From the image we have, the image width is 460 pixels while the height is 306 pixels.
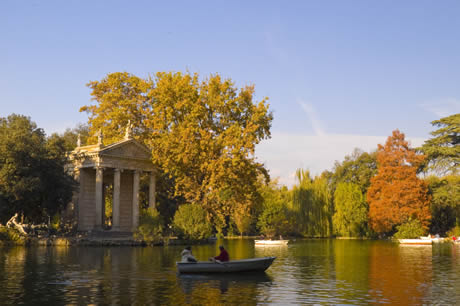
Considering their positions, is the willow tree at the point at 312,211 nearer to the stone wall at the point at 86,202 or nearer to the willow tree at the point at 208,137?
the willow tree at the point at 208,137

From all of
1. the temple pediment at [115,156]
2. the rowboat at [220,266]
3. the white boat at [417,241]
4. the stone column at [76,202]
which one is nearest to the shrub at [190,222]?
the temple pediment at [115,156]

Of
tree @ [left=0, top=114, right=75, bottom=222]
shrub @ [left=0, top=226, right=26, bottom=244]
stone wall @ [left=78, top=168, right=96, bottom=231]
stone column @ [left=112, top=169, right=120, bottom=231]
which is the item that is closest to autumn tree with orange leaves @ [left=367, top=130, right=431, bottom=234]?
stone column @ [left=112, top=169, right=120, bottom=231]

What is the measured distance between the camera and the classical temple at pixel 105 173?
174ft

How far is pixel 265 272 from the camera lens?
2678 cm

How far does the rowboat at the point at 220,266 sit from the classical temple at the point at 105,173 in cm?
2932

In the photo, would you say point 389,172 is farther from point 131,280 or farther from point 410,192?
point 131,280

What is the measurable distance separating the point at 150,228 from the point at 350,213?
38.8 metres

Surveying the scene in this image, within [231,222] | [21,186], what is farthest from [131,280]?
[231,222]

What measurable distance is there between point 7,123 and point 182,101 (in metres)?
17.0

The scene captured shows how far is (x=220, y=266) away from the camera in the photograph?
25422 mm

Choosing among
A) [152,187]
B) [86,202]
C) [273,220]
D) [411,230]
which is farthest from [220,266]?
[273,220]

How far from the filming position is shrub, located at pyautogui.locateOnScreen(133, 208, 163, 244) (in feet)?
166

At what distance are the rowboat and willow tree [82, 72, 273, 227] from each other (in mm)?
25879

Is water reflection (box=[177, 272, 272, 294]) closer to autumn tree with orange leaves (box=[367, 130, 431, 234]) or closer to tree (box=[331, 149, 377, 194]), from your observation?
autumn tree with orange leaves (box=[367, 130, 431, 234])
